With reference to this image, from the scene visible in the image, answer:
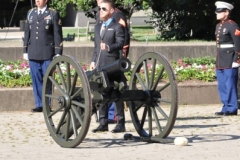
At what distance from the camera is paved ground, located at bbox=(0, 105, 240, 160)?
343 inches

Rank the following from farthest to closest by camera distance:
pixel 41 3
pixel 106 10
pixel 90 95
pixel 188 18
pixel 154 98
A: pixel 188 18 → pixel 41 3 → pixel 106 10 → pixel 154 98 → pixel 90 95

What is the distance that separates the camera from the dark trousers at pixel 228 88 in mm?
12727

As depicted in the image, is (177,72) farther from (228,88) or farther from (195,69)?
(228,88)

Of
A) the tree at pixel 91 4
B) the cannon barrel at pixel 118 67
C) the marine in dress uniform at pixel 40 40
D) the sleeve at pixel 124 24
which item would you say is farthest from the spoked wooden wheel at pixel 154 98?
the tree at pixel 91 4

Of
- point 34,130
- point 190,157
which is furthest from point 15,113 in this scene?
point 190,157

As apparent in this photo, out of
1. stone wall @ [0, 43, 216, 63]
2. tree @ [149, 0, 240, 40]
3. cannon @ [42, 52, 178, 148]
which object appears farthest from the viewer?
tree @ [149, 0, 240, 40]

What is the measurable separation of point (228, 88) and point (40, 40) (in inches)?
112

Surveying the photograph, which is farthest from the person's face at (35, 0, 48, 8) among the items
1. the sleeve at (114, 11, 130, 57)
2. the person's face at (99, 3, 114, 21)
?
the person's face at (99, 3, 114, 21)

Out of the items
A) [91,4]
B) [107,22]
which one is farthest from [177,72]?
[91,4]

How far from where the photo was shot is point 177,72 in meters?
14.5

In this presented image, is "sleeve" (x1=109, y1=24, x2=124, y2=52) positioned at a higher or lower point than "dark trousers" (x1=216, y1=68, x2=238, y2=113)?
higher

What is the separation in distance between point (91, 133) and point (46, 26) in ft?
9.04

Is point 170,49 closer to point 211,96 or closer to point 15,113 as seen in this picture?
point 211,96

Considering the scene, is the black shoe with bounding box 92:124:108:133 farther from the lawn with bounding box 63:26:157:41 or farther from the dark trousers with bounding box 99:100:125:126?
the lawn with bounding box 63:26:157:41
